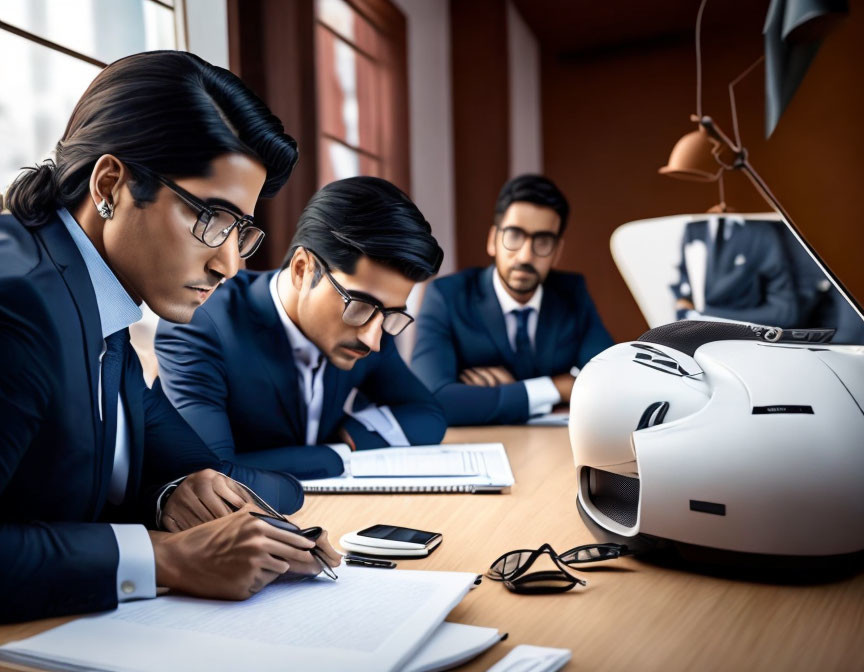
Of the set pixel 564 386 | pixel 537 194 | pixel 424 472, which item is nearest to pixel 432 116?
pixel 537 194

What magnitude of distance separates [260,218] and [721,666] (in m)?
2.14

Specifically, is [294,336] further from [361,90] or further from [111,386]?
[361,90]

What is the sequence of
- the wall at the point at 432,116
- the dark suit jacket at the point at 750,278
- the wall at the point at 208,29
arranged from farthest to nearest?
the wall at the point at 432,116
the dark suit jacket at the point at 750,278
the wall at the point at 208,29

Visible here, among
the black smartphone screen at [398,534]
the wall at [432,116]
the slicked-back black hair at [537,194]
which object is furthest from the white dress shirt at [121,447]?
the wall at [432,116]

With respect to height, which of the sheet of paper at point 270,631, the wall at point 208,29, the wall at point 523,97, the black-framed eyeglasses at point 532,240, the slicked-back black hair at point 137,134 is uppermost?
the wall at point 523,97

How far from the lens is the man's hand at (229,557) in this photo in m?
0.82

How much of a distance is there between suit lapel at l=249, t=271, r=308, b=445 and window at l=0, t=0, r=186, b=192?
25.2 inches

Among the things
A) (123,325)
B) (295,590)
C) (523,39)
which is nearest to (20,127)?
(123,325)

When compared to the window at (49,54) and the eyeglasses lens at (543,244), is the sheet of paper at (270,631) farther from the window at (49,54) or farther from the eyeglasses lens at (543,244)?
the eyeglasses lens at (543,244)

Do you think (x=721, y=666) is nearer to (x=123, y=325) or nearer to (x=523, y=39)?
(x=123, y=325)

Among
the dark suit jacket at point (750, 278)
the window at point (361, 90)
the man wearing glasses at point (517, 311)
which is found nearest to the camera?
the man wearing glasses at point (517, 311)

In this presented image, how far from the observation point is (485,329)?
2.65m

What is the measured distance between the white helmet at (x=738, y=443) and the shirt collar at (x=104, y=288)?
62 centimetres

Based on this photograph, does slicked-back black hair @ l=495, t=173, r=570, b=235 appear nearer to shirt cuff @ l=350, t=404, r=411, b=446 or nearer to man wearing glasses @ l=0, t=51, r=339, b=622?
shirt cuff @ l=350, t=404, r=411, b=446
